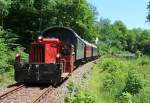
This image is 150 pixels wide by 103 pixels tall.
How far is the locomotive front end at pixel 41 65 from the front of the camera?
79.5 feet

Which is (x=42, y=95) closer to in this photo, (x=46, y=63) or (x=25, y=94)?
(x=25, y=94)

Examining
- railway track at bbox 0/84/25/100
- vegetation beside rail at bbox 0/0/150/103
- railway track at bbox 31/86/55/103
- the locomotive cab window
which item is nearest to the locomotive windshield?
the locomotive cab window

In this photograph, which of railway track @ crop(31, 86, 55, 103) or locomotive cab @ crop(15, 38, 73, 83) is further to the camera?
locomotive cab @ crop(15, 38, 73, 83)

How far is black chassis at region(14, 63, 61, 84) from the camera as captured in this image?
24172mm

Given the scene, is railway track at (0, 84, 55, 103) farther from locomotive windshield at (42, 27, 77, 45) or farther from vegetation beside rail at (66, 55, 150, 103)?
locomotive windshield at (42, 27, 77, 45)

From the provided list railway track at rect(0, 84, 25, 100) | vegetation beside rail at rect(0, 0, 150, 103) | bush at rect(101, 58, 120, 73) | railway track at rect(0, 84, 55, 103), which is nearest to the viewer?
vegetation beside rail at rect(0, 0, 150, 103)

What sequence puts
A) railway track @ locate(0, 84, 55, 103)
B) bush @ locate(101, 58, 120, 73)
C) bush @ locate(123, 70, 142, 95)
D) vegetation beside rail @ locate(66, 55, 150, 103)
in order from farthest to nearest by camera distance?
bush @ locate(101, 58, 120, 73) < bush @ locate(123, 70, 142, 95) < railway track @ locate(0, 84, 55, 103) < vegetation beside rail @ locate(66, 55, 150, 103)

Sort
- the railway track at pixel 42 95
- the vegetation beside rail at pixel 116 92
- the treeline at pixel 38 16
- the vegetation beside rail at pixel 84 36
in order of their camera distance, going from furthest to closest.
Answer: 1. the treeline at pixel 38 16
2. the railway track at pixel 42 95
3. the vegetation beside rail at pixel 84 36
4. the vegetation beside rail at pixel 116 92

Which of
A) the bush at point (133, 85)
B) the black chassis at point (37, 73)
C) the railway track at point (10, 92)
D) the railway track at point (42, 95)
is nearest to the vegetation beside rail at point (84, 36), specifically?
the bush at point (133, 85)

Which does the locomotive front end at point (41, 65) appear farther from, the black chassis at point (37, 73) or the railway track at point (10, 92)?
the railway track at point (10, 92)

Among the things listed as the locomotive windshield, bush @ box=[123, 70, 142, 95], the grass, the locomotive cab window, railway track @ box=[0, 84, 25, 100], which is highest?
the locomotive windshield

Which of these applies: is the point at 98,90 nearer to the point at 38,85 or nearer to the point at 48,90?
the point at 48,90

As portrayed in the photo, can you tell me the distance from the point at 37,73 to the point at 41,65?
1.46 ft

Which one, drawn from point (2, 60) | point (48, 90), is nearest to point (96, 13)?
point (2, 60)
